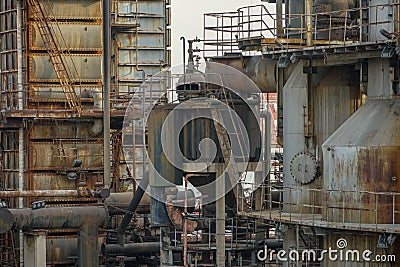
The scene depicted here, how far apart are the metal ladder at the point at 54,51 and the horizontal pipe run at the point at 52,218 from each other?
5024 mm

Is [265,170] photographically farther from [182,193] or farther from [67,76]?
[67,76]

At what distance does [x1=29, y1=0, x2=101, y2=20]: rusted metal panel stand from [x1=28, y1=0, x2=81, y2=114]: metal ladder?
48 cm

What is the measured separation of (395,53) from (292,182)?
17.3ft

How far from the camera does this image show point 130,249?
1512 inches

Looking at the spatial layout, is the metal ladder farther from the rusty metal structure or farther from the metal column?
the metal column

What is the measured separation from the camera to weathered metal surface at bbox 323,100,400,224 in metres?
25.7

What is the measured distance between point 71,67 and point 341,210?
15118 millimetres

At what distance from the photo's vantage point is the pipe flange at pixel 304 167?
29234 mm

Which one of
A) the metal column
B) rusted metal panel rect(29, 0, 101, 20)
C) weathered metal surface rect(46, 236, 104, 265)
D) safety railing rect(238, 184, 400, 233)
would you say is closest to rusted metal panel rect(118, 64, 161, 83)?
rusted metal panel rect(29, 0, 101, 20)

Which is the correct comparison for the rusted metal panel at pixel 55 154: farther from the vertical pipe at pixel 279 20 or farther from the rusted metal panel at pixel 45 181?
the vertical pipe at pixel 279 20

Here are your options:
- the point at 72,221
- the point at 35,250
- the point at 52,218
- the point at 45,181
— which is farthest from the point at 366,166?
the point at 45,181

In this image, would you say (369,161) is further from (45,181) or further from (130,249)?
(45,181)

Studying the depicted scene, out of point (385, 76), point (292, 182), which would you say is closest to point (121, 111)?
point (292, 182)

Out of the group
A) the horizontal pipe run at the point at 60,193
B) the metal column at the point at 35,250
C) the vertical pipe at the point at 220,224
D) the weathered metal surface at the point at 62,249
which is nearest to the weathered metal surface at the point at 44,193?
the horizontal pipe run at the point at 60,193
